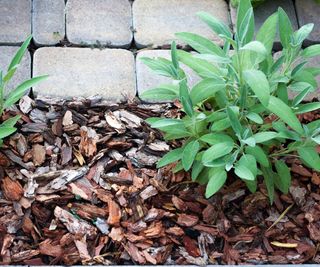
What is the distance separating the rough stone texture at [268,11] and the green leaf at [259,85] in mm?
841

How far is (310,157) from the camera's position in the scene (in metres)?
1.82

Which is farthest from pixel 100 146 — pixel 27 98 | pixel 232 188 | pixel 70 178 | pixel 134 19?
pixel 134 19

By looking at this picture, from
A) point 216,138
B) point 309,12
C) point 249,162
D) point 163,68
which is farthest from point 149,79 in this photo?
point 309,12

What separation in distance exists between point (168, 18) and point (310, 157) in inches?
33.4

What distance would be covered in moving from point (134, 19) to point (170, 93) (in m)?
0.58

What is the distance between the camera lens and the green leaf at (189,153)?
1.81 metres

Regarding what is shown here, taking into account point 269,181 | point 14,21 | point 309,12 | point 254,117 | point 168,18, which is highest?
point 14,21

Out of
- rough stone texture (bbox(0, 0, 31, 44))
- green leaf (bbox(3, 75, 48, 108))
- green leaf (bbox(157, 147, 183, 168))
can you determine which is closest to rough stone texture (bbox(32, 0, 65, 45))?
rough stone texture (bbox(0, 0, 31, 44))

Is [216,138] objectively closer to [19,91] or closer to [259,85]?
[259,85]

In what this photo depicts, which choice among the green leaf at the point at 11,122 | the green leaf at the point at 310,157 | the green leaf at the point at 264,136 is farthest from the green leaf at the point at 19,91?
the green leaf at the point at 310,157

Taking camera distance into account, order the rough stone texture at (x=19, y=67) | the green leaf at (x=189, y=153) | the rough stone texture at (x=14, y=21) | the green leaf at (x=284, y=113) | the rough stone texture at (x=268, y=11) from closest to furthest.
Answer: the green leaf at (x=284, y=113), the green leaf at (x=189, y=153), the rough stone texture at (x=19, y=67), the rough stone texture at (x=14, y=21), the rough stone texture at (x=268, y=11)

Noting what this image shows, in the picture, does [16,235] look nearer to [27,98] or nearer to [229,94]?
[27,98]

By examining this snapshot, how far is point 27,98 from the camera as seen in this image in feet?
6.93

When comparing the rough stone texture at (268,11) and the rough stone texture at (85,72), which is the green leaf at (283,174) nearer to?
the rough stone texture at (85,72)
